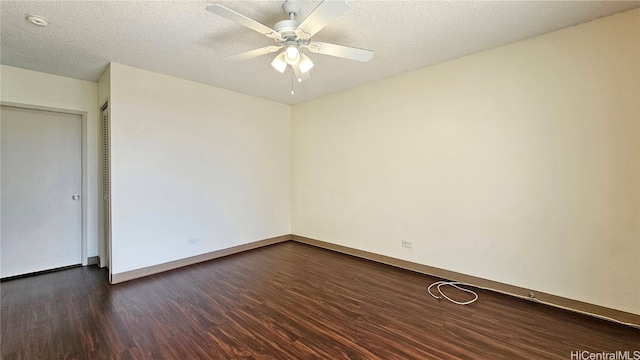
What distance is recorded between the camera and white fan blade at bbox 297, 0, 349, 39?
1.65 m

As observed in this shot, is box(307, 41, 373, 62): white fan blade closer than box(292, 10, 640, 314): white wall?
Yes

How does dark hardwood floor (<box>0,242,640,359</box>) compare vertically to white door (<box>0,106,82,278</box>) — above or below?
below

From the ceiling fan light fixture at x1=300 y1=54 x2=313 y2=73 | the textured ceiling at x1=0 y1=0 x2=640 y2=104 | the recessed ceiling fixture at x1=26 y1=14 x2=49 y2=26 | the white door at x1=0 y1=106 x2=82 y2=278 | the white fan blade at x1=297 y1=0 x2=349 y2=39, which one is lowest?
the white door at x1=0 y1=106 x2=82 y2=278

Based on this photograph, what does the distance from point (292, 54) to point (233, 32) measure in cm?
77

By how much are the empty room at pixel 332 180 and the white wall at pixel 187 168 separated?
0.03 m

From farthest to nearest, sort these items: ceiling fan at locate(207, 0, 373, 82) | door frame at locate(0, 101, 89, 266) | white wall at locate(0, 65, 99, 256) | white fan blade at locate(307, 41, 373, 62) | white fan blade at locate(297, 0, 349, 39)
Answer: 1. door frame at locate(0, 101, 89, 266)
2. white wall at locate(0, 65, 99, 256)
3. white fan blade at locate(307, 41, 373, 62)
4. ceiling fan at locate(207, 0, 373, 82)
5. white fan blade at locate(297, 0, 349, 39)

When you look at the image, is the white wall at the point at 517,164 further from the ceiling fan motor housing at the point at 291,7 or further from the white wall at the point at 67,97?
the white wall at the point at 67,97

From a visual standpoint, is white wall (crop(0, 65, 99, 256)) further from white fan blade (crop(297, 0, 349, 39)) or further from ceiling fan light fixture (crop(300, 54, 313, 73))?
white fan blade (crop(297, 0, 349, 39))

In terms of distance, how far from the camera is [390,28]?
252 centimetres

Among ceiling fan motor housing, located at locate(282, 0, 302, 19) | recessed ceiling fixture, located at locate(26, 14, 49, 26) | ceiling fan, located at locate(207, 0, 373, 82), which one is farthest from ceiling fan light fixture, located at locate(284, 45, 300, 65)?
recessed ceiling fixture, located at locate(26, 14, 49, 26)

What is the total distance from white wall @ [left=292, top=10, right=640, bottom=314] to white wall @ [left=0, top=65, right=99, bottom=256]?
387 centimetres

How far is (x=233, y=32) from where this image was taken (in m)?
2.57

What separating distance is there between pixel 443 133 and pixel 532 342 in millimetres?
2251

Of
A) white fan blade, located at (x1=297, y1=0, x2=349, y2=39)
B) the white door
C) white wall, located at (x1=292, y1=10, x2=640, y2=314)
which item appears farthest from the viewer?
the white door
